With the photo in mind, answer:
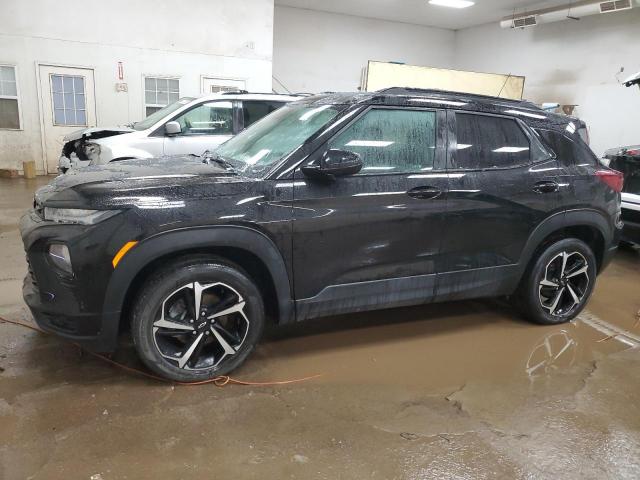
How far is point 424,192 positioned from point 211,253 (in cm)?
138

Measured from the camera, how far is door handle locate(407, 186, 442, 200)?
3088mm

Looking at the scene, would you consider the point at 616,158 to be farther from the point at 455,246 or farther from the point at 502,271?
the point at 455,246

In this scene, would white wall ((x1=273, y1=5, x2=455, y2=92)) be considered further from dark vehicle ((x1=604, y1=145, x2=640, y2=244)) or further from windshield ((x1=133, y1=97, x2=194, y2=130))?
dark vehicle ((x1=604, y1=145, x2=640, y2=244))

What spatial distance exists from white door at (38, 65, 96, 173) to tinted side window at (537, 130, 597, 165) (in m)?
Result: 10.5

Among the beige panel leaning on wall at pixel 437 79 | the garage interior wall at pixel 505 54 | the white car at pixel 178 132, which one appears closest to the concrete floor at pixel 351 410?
the white car at pixel 178 132

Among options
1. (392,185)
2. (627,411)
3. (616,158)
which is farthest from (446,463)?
(616,158)

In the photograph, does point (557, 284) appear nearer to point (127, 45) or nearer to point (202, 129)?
point (202, 129)

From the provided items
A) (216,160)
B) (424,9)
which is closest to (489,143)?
(216,160)

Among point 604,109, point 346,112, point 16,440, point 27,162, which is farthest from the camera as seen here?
point 604,109

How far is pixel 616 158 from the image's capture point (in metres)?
5.98

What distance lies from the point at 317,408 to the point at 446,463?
729 millimetres

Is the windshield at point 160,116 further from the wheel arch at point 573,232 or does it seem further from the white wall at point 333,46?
the white wall at point 333,46

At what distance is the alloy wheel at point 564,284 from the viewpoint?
148 inches

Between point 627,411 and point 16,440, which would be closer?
point 16,440
